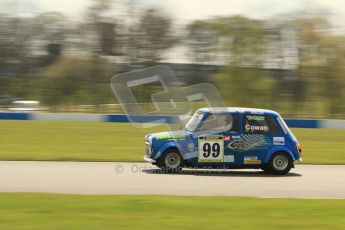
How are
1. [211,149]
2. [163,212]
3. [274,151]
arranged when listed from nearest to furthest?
[163,212]
[211,149]
[274,151]

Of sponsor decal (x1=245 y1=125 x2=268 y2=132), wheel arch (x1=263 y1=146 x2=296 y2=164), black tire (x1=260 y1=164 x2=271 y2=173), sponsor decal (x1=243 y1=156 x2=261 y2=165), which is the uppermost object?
sponsor decal (x1=245 y1=125 x2=268 y2=132)

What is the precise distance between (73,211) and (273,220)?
2611 mm

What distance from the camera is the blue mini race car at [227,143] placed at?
1236cm

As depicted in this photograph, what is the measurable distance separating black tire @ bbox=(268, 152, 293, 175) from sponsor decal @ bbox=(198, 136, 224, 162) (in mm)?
1248

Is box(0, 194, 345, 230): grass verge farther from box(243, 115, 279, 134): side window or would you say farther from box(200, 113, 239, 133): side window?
box(243, 115, 279, 134): side window

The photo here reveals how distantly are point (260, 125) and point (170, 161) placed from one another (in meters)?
2.17

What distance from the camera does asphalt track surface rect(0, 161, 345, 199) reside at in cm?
997

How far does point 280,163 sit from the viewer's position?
12.9 meters

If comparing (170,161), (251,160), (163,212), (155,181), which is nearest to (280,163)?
(251,160)

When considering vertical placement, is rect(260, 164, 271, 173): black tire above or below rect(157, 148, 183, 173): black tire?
below

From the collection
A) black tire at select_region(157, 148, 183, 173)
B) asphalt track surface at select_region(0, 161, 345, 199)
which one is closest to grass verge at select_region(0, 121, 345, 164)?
asphalt track surface at select_region(0, 161, 345, 199)

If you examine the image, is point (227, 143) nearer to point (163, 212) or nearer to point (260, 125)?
point (260, 125)

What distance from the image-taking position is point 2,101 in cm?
3922

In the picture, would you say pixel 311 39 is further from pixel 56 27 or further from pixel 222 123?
pixel 222 123
